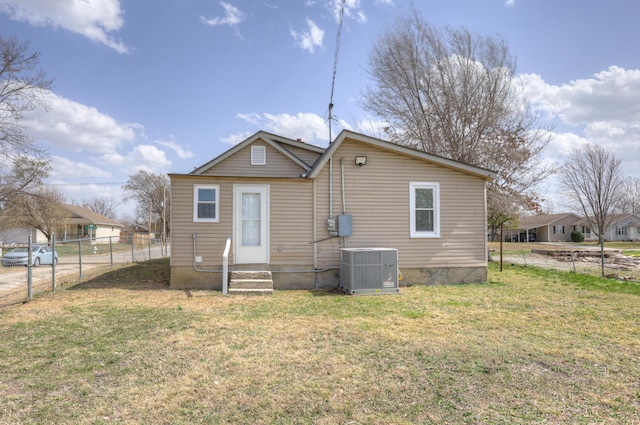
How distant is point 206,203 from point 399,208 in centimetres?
472

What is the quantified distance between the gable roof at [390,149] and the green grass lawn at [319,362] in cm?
350

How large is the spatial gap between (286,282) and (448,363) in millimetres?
5419

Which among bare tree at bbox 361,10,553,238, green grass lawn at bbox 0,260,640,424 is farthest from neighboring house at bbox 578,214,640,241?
green grass lawn at bbox 0,260,640,424

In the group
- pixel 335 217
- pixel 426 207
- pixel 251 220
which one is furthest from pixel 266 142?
pixel 426 207

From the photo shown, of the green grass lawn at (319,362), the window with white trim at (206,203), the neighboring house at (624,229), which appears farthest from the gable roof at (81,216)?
the neighboring house at (624,229)

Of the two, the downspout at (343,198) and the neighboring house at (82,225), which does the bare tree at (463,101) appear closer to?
the downspout at (343,198)

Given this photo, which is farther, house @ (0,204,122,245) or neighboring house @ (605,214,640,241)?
neighboring house @ (605,214,640,241)

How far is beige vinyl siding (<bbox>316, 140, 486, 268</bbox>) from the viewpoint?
9.14 meters

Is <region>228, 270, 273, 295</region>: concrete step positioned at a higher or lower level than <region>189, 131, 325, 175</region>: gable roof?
lower

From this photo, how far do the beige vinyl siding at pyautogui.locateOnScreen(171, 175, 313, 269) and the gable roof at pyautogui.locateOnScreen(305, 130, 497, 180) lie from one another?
0.54m

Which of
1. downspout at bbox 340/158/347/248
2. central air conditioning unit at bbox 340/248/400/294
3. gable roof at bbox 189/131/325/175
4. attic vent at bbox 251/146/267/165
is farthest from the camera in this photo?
attic vent at bbox 251/146/267/165

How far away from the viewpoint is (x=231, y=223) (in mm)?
8695

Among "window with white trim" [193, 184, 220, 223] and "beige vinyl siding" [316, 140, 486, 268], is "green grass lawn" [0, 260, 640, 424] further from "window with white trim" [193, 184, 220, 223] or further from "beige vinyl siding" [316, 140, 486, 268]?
"beige vinyl siding" [316, 140, 486, 268]

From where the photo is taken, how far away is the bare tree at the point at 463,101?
1658 centimetres
